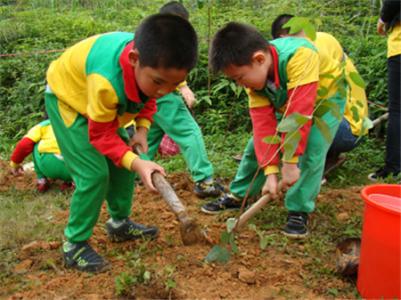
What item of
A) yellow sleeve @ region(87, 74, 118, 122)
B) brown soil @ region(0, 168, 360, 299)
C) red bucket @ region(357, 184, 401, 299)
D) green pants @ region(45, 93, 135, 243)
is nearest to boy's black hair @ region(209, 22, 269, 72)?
yellow sleeve @ region(87, 74, 118, 122)

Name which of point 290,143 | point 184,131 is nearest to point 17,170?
point 184,131

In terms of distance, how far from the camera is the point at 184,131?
12.2 ft

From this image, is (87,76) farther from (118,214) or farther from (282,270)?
(282,270)

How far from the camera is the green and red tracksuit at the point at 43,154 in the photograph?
3.80 meters

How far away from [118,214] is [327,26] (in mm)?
4479

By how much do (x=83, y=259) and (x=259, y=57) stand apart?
140 cm

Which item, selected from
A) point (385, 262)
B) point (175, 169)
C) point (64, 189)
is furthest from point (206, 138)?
point (385, 262)

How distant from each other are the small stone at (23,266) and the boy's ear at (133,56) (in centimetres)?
125

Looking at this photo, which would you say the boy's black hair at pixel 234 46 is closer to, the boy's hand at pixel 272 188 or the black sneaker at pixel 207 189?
the boy's hand at pixel 272 188

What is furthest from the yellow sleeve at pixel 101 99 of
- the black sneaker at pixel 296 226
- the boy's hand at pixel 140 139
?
the black sneaker at pixel 296 226

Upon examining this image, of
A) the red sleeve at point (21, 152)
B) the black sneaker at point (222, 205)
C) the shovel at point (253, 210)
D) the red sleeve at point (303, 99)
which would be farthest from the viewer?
the red sleeve at point (21, 152)

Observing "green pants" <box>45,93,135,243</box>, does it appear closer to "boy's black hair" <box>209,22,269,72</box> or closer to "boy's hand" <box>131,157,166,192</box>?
"boy's hand" <box>131,157,166,192</box>

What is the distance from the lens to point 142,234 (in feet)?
9.34

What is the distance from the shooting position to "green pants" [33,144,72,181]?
3.81 meters
